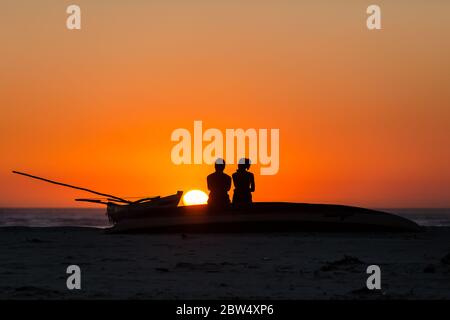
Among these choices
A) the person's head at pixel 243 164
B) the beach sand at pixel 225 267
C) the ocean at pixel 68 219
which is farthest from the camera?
the ocean at pixel 68 219

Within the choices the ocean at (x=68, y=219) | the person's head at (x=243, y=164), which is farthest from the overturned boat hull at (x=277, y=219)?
the ocean at (x=68, y=219)

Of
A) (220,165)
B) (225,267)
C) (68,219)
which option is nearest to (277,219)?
(220,165)

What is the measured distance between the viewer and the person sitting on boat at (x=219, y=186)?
64.9ft

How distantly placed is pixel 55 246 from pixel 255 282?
6242 millimetres

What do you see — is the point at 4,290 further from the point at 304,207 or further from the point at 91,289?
the point at 304,207

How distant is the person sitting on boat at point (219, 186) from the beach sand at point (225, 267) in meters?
2.08

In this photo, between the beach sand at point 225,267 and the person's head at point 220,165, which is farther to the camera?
the person's head at point 220,165

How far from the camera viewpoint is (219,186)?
2005 centimetres

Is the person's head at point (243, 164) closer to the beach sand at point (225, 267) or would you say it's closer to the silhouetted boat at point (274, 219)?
the silhouetted boat at point (274, 219)

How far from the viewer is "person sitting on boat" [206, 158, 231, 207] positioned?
19.8 meters

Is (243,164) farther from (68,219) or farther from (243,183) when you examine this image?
(68,219)

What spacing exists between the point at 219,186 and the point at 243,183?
57cm

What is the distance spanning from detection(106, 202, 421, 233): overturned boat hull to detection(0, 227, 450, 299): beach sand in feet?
5.21
